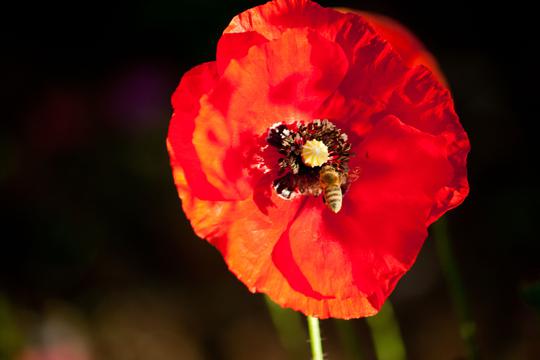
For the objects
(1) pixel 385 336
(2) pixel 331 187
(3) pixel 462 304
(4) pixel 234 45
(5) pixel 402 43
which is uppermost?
(4) pixel 234 45

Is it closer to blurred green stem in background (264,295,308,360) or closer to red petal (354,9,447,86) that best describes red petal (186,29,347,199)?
red petal (354,9,447,86)

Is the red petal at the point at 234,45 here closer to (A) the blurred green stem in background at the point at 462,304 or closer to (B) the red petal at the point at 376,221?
(B) the red petal at the point at 376,221

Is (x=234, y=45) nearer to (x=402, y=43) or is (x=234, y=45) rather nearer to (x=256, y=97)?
(x=256, y=97)

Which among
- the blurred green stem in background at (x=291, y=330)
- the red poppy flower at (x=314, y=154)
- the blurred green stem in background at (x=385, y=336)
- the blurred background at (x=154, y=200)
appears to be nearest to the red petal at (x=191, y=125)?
the red poppy flower at (x=314, y=154)

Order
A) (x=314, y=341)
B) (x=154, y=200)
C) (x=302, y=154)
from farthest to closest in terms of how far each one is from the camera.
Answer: (x=154, y=200), (x=302, y=154), (x=314, y=341)

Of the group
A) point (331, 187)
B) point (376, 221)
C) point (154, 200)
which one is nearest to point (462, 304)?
point (376, 221)
